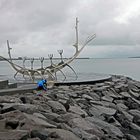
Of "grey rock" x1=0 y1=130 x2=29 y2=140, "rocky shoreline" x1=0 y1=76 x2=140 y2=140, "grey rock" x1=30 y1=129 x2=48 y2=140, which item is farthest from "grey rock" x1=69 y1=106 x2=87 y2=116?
"grey rock" x1=0 y1=130 x2=29 y2=140

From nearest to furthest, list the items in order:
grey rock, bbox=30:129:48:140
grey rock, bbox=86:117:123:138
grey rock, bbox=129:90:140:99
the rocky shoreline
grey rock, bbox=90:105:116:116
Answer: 1. grey rock, bbox=30:129:48:140
2. the rocky shoreline
3. grey rock, bbox=86:117:123:138
4. grey rock, bbox=90:105:116:116
5. grey rock, bbox=129:90:140:99

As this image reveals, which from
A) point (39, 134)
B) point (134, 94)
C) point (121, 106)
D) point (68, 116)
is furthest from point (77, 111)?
point (134, 94)

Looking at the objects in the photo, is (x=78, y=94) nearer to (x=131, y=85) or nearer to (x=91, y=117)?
(x=91, y=117)

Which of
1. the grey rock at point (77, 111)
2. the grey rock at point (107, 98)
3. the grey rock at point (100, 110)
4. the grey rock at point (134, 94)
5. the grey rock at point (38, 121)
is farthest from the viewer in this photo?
the grey rock at point (134, 94)

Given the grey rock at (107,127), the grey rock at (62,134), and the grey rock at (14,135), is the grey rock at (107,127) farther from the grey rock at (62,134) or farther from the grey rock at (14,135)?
the grey rock at (14,135)

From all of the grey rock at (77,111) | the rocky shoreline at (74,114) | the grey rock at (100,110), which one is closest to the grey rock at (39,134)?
the rocky shoreline at (74,114)

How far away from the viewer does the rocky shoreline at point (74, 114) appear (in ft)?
18.8

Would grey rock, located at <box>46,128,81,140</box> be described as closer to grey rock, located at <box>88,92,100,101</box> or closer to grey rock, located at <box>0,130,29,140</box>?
grey rock, located at <box>0,130,29,140</box>

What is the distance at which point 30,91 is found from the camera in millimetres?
9406

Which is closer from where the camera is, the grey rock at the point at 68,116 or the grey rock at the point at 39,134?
the grey rock at the point at 39,134

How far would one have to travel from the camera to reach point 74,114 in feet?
24.9

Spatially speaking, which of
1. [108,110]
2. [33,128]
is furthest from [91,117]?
[33,128]

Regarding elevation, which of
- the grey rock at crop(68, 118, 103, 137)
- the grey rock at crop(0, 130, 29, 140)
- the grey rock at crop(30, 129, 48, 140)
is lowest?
the grey rock at crop(68, 118, 103, 137)

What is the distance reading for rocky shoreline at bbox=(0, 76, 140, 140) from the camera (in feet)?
18.8
